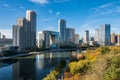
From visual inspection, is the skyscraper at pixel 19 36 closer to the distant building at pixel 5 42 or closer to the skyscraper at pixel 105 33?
the distant building at pixel 5 42

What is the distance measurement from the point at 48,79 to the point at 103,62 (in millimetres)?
5751

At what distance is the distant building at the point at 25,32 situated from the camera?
8981 centimetres

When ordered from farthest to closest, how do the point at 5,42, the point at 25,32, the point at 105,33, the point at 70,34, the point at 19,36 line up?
1. the point at 70,34
2. the point at 105,33
3. the point at 5,42
4. the point at 25,32
5. the point at 19,36

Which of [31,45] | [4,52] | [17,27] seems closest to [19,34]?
[17,27]

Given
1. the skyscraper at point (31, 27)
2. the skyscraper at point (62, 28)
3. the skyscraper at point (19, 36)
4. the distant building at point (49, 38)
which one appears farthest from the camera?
the skyscraper at point (62, 28)

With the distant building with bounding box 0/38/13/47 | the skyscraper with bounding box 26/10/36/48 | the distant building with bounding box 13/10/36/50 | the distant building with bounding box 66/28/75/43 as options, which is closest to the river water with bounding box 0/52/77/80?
the distant building with bounding box 13/10/36/50

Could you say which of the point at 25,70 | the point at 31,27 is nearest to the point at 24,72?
the point at 25,70

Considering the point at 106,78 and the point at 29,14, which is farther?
the point at 29,14

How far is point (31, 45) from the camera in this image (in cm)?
9812

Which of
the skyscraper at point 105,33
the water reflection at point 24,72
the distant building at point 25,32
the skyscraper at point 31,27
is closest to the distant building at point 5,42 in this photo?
the skyscraper at point 31,27

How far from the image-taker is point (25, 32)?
313 ft

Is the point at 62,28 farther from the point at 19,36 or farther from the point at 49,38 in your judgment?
the point at 19,36

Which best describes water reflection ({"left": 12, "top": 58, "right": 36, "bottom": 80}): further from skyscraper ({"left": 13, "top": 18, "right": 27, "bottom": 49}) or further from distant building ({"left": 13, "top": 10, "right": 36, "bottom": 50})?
distant building ({"left": 13, "top": 10, "right": 36, "bottom": 50})

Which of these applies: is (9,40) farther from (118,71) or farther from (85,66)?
(118,71)
